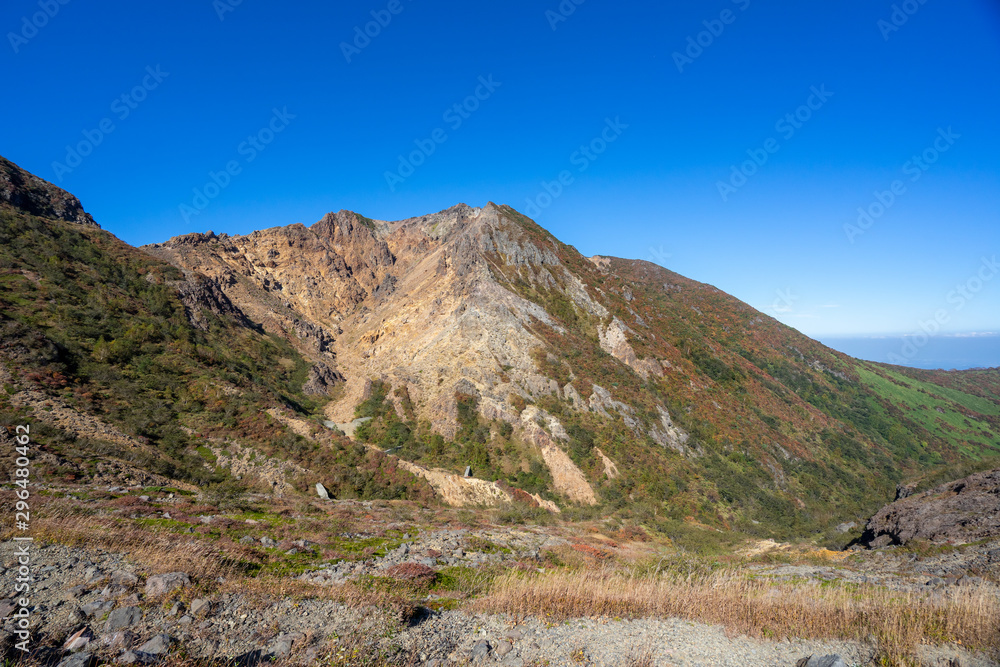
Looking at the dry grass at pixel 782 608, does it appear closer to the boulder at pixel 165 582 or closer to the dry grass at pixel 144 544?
the boulder at pixel 165 582

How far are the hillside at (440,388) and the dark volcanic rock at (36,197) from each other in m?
0.26

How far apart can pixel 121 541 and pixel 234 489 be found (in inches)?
595

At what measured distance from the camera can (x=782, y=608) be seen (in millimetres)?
8531

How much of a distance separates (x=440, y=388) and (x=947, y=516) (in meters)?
36.1

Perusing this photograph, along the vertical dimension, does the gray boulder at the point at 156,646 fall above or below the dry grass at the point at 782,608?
above

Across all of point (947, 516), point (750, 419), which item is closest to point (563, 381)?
point (750, 419)

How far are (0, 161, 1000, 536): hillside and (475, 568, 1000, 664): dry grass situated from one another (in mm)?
19722

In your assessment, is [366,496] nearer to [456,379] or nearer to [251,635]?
[456,379]

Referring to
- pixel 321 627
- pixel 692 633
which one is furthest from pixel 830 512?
pixel 321 627

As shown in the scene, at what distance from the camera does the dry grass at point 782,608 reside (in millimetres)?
7234

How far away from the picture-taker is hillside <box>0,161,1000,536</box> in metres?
24.0

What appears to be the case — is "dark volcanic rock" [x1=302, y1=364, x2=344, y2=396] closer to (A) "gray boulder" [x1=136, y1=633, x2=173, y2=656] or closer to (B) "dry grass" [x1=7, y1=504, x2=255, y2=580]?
(B) "dry grass" [x1=7, y1=504, x2=255, y2=580]

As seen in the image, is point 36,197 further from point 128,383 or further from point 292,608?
point 292,608

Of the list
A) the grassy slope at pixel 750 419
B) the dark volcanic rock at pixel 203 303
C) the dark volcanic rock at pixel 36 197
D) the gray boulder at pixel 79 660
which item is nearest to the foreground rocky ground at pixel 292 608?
the gray boulder at pixel 79 660
